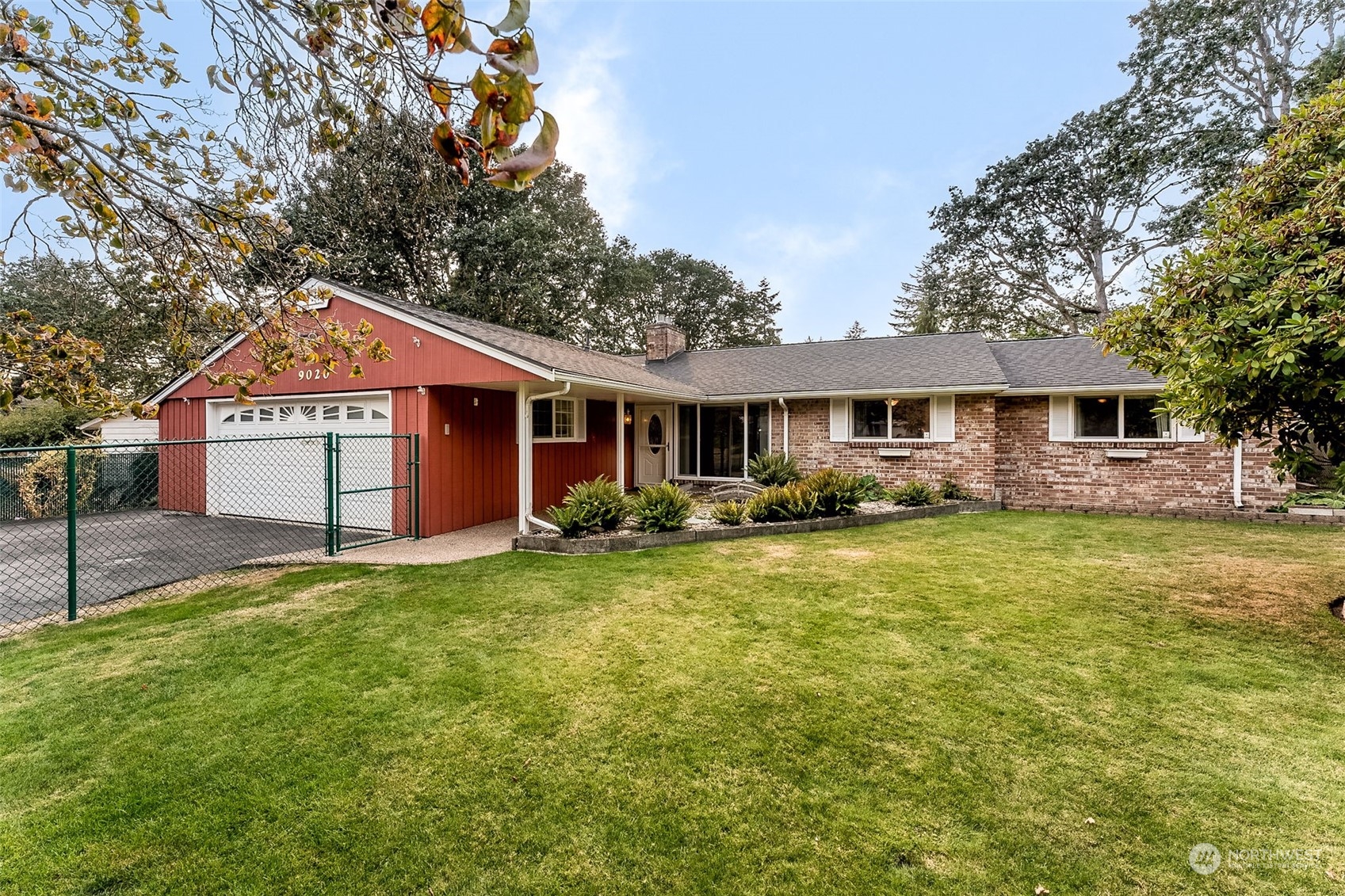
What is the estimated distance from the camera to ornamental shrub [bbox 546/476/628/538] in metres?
7.80

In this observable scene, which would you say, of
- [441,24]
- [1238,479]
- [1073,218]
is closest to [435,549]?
[441,24]

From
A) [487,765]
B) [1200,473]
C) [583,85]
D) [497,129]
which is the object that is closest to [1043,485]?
[1200,473]

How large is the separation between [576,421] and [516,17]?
10747 millimetres

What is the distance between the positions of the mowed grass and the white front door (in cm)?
861

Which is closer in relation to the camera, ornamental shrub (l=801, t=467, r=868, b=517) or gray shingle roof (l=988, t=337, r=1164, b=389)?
ornamental shrub (l=801, t=467, r=868, b=517)

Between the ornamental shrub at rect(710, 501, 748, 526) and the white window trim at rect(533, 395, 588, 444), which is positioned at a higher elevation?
the white window trim at rect(533, 395, 588, 444)

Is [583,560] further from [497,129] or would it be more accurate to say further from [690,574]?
[497,129]

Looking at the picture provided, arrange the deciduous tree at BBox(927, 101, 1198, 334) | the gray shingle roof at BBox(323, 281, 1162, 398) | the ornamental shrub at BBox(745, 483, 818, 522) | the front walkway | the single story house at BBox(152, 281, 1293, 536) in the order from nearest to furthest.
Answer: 1. the front walkway
2. the single story house at BBox(152, 281, 1293, 536)
3. the ornamental shrub at BBox(745, 483, 818, 522)
4. the gray shingle roof at BBox(323, 281, 1162, 398)
5. the deciduous tree at BBox(927, 101, 1198, 334)

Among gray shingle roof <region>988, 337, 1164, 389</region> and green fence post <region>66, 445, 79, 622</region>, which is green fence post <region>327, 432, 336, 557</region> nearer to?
green fence post <region>66, 445, 79, 622</region>

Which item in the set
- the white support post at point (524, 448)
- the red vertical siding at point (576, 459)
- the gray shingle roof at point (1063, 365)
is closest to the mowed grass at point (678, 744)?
the white support post at point (524, 448)

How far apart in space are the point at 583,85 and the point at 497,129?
399 centimetres

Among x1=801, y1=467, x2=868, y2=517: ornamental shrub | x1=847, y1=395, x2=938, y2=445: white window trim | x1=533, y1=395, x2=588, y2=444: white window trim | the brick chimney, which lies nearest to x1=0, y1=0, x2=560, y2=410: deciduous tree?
x1=533, y1=395, x2=588, y2=444: white window trim

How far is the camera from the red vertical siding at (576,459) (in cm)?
1054

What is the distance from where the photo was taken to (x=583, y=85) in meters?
4.45
